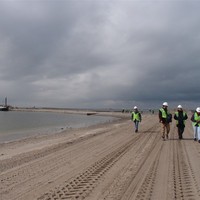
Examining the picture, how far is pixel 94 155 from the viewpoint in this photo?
46.8 ft

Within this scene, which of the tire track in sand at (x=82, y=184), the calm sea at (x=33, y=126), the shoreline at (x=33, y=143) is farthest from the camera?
the calm sea at (x=33, y=126)

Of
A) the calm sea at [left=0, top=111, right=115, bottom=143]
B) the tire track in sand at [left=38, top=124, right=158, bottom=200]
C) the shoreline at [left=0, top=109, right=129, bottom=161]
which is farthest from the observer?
the calm sea at [left=0, top=111, right=115, bottom=143]

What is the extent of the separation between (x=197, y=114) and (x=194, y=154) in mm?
5176

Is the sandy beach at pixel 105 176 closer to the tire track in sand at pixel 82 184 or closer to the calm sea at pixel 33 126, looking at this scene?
the tire track in sand at pixel 82 184

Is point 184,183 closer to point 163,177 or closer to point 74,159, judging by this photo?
point 163,177

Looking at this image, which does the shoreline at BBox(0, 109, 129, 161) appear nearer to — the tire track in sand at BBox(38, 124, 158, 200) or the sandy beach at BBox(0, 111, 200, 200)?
the sandy beach at BBox(0, 111, 200, 200)

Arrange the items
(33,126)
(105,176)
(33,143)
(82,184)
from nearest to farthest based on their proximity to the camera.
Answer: (82,184)
(105,176)
(33,143)
(33,126)

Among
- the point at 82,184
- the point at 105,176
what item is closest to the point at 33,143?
the point at 105,176

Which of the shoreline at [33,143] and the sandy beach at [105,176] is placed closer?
the sandy beach at [105,176]

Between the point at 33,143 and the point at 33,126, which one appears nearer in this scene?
the point at 33,143

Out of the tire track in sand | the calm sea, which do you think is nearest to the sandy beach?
the tire track in sand

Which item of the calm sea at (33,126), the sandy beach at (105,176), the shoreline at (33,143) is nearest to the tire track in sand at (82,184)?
the sandy beach at (105,176)

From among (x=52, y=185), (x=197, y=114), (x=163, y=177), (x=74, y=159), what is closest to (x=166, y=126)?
(x=197, y=114)

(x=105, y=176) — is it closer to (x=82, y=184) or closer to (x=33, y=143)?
(x=82, y=184)
